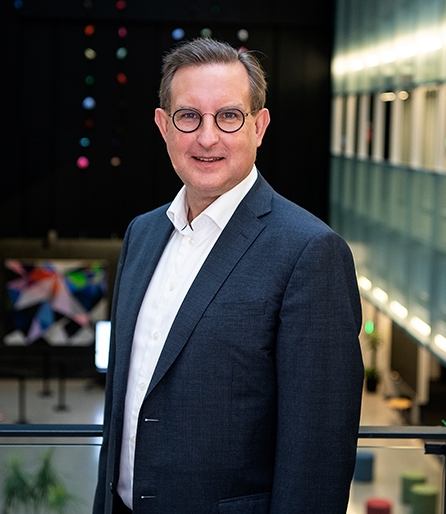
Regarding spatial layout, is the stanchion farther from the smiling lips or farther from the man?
the smiling lips

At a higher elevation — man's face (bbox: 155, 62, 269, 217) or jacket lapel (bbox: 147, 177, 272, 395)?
man's face (bbox: 155, 62, 269, 217)

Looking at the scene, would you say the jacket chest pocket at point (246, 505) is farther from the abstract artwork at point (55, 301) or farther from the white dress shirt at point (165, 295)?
the abstract artwork at point (55, 301)

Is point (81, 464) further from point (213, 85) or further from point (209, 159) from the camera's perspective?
point (213, 85)

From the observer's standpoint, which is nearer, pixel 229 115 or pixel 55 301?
pixel 229 115

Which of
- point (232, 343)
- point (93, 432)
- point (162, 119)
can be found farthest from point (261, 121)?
point (93, 432)

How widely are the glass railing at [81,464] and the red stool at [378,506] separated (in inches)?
5.1

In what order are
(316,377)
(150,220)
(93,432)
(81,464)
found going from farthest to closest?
(81,464)
(93,432)
(150,220)
(316,377)

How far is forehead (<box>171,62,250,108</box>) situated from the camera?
6.89ft

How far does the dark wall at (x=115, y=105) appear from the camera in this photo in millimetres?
16562

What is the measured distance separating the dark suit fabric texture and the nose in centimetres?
19

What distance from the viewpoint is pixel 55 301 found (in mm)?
15992

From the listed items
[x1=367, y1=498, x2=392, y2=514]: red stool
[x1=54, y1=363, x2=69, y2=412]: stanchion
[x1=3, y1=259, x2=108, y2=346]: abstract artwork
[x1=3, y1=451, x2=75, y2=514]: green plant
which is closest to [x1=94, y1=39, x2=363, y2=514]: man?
[x1=3, y1=451, x2=75, y2=514]: green plant

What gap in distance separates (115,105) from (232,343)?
15312 mm

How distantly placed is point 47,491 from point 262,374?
58.9 inches
